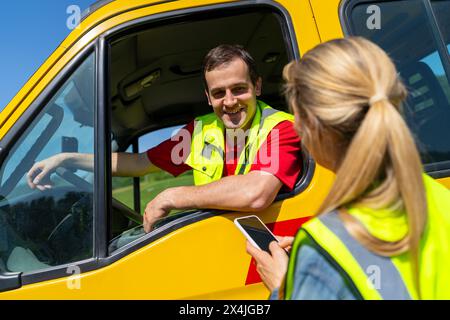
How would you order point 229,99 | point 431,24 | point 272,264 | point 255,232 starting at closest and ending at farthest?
point 272,264 < point 255,232 < point 431,24 < point 229,99

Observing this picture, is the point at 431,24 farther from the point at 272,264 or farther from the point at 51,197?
the point at 51,197

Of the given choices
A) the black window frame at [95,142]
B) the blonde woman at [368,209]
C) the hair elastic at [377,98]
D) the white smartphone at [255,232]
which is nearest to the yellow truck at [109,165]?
the black window frame at [95,142]

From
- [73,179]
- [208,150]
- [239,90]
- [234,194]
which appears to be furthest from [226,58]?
[73,179]

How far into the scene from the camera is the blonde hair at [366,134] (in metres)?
1.12

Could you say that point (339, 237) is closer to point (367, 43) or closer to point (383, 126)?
point (383, 126)

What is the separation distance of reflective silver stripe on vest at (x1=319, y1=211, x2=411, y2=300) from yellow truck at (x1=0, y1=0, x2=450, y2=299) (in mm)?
972

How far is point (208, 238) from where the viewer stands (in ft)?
6.81

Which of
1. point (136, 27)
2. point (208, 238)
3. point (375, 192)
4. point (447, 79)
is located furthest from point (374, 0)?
point (375, 192)

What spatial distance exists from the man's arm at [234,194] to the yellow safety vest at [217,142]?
8.6 inches

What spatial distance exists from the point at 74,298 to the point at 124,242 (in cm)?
30

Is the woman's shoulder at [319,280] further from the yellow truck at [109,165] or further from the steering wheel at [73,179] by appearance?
the steering wheel at [73,179]

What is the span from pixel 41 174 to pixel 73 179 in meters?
0.13

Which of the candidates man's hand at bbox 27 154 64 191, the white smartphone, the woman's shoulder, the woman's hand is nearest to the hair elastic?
the woman's shoulder

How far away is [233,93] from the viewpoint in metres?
2.44
